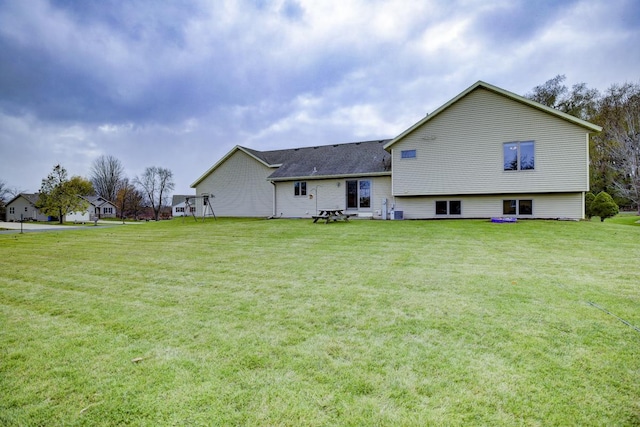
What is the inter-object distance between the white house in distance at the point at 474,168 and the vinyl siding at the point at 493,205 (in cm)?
4

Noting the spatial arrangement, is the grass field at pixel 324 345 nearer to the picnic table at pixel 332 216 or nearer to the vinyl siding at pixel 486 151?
the picnic table at pixel 332 216

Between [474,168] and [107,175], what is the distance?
246 ft

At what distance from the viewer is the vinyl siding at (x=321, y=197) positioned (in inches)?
758

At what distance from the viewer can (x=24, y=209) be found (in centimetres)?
5800

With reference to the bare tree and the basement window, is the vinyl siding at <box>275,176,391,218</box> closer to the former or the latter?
the basement window

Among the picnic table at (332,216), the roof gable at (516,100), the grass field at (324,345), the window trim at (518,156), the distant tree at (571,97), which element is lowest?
the grass field at (324,345)

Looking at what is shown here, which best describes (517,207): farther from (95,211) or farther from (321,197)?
(95,211)

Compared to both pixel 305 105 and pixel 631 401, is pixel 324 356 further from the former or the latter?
pixel 305 105

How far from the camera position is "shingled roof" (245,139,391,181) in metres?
19.9

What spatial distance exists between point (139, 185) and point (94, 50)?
5923cm

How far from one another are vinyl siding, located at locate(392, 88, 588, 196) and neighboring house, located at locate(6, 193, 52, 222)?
65906 millimetres

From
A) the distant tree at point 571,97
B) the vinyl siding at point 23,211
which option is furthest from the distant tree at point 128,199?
the distant tree at point 571,97

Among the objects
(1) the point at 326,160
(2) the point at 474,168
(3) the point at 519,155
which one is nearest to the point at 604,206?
(3) the point at 519,155

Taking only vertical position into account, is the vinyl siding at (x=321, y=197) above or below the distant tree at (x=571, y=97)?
below
